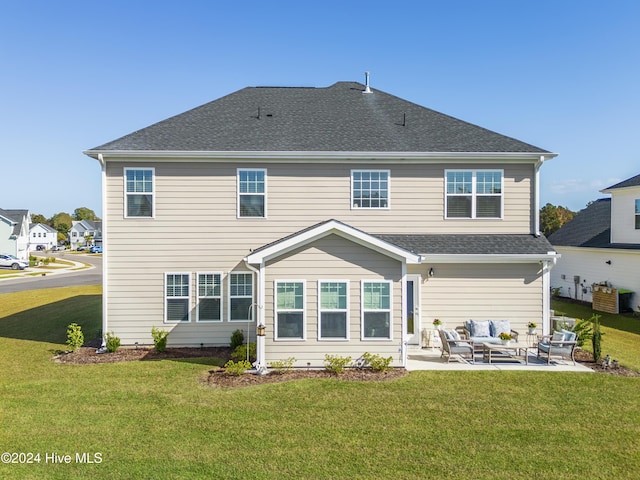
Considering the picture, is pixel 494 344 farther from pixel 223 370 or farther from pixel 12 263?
pixel 12 263

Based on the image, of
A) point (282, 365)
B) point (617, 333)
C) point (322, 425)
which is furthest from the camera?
point (617, 333)

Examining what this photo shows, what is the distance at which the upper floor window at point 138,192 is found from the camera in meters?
12.3

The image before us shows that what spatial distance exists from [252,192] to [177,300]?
431 centimetres

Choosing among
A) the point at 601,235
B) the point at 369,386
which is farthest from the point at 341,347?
the point at 601,235

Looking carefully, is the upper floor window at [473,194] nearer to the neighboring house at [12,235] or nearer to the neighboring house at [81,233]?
the neighboring house at [12,235]

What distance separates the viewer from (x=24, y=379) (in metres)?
9.44

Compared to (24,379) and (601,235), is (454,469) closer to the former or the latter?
(24,379)

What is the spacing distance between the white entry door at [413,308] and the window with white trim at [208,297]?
620 centimetres

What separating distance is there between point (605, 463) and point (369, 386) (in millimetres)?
4469

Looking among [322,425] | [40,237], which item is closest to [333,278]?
[322,425]

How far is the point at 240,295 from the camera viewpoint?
41.0 feet

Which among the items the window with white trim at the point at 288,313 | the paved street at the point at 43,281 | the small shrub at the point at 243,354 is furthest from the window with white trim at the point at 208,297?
the paved street at the point at 43,281

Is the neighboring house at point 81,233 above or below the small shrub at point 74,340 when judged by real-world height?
above

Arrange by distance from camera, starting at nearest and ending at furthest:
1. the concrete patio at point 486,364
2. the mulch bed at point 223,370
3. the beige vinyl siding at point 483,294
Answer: the mulch bed at point 223,370 → the concrete patio at point 486,364 → the beige vinyl siding at point 483,294
